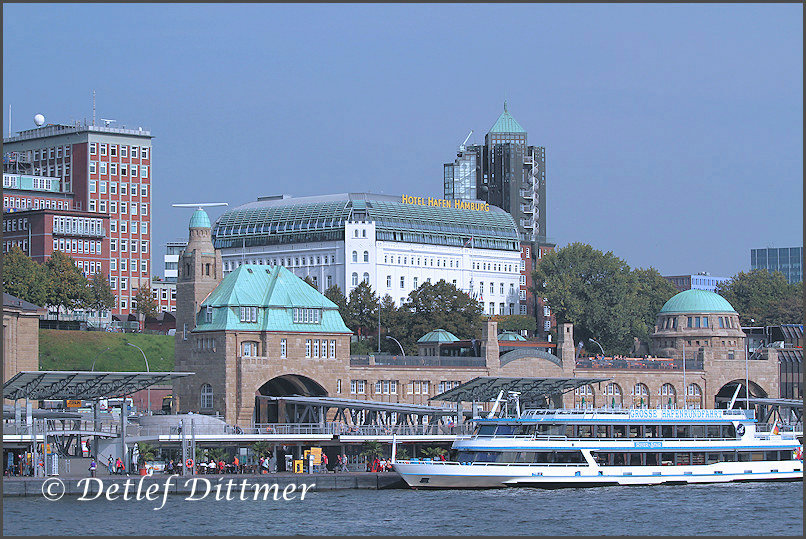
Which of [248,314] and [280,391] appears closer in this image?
[248,314]

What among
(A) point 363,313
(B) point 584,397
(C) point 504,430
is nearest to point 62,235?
(A) point 363,313

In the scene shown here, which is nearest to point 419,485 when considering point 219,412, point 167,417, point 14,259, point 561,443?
point 561,443

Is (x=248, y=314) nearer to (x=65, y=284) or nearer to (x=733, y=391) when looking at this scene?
(x=65, y=284)

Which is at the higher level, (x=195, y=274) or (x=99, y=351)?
(x=195, y=274)

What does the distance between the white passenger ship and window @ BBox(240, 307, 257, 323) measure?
93.1 feet

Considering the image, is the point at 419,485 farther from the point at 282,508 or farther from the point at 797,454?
the point at 797,454

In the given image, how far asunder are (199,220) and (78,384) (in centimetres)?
3374

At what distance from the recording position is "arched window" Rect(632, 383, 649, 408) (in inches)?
5881

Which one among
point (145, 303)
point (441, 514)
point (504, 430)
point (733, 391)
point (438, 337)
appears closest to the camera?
point (441, 514)

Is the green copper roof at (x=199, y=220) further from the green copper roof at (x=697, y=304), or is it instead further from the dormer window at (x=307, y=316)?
the green copper roof at (x=697, y=304)

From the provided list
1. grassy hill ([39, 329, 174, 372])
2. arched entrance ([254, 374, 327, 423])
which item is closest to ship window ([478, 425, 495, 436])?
arched entrance ([254, 374, 327, 423])

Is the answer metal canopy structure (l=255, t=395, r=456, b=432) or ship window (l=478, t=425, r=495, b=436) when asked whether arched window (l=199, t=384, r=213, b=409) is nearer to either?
metal canopy structure (l=255, t=395, r=456, b=432)

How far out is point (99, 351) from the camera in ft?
511

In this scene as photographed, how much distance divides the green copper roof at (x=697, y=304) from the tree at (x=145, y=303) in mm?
58123
